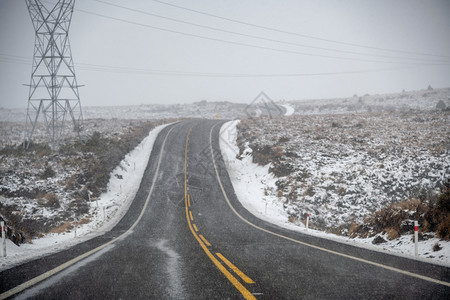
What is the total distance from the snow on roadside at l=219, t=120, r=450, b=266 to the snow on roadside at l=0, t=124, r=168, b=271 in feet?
27.9

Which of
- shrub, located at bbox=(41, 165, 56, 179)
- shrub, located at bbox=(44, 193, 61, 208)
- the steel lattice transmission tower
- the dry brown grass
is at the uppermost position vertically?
the steel lattice transmission tower

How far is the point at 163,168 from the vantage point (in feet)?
74.2

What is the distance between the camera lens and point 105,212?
14.5 m

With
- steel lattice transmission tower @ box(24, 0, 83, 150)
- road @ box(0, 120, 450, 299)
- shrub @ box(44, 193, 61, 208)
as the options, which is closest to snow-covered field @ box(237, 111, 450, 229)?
road @ box(0, 120, 450, 299)

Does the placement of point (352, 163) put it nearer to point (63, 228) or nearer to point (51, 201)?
point (63, 228)

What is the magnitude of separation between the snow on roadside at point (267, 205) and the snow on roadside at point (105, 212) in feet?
27.9

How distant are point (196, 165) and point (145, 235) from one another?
45.8 feet

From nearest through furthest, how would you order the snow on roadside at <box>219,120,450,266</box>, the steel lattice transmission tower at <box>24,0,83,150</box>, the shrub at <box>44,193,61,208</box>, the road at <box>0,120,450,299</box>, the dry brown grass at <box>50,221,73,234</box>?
the road at <box>0,120,450,299</box> < the snow on roadside at <box>219,120,450,266</box> < the dry brown grass at <box>50,221,73,234</box> < the shrub at <box>44,193,61,208</box> < the steel lattice transmission tower at <box>24,0,83,150</box>

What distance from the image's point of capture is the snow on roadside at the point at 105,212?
690 centimetres

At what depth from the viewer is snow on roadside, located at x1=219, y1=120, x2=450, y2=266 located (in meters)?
6.14

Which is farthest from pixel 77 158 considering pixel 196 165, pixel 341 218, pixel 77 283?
pixel 341 218

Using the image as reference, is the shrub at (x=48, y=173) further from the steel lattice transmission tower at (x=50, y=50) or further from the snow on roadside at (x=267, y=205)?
the snow on roadside at (x=267, y=205)

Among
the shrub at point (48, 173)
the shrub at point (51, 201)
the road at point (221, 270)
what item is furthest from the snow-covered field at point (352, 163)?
the shrub at point (48, 173)

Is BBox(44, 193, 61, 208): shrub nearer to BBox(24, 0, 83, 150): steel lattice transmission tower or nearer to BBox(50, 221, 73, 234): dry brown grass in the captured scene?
BBox(50, 221, 73, 234): dry brown grass
